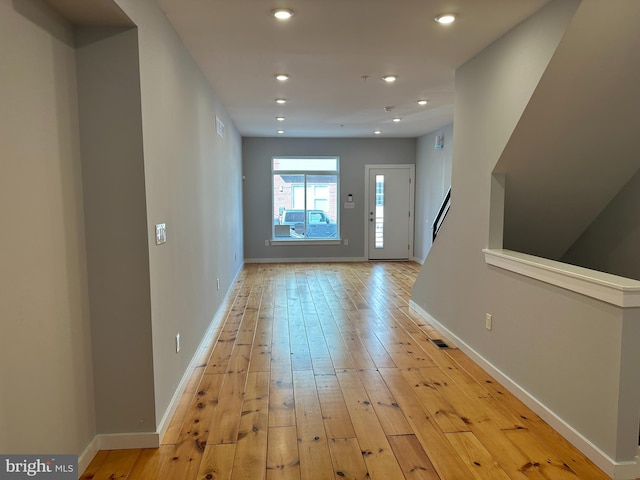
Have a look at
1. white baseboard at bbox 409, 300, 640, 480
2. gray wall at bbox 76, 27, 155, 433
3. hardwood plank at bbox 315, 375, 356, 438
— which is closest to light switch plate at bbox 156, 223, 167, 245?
gray wall at bbox 76, 27, 155, 433

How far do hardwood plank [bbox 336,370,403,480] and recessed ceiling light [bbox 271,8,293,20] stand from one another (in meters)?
2.50

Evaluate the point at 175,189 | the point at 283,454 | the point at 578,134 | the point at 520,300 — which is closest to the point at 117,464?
the point at 283,454

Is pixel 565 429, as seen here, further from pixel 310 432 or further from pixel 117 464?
pixel 117 464

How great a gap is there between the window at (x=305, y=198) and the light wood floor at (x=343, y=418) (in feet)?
14.6

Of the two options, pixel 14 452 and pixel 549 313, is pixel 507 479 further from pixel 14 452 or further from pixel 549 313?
pixel 14 452

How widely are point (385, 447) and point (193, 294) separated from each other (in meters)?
1.87

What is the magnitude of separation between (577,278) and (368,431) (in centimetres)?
143

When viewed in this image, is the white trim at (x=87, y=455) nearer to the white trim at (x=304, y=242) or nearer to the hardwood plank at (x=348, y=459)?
the hardwood plank at (x=348, y=459)

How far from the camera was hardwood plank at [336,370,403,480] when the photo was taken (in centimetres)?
210

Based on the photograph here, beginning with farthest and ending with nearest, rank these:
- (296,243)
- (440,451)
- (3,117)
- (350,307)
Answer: (296,243) → (350,307) → (440,451) → (3,117)

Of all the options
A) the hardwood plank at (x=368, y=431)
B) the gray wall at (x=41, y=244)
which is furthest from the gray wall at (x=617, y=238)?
the gray wall at (x=41, y=244)

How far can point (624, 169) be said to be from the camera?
3178mm

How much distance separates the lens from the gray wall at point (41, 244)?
5.00ft

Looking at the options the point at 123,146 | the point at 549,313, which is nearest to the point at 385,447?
the point at 549,313
